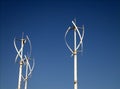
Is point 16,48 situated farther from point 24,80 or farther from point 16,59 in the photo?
point 24,80

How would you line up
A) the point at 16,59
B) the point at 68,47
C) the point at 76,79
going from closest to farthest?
the point at 76,79
the point at 68,47
the point at 16,59

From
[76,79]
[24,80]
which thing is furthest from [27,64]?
[76,79]

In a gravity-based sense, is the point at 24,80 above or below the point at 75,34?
below

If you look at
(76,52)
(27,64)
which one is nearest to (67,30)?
(76,52)

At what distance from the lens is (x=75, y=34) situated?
107ft

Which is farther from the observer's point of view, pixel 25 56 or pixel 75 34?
pixel 25 56

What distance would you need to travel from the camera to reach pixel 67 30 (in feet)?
109

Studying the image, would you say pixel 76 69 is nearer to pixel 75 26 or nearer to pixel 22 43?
pixel 75 26

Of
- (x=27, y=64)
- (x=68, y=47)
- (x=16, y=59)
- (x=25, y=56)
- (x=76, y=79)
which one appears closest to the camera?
(x=76, y=79)

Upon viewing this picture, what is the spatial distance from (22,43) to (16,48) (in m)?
1.40

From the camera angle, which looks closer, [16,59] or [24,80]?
[16,59]

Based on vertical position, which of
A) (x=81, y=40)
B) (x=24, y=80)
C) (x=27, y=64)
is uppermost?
(x=81, y=40)

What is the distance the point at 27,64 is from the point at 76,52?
19.9 metres

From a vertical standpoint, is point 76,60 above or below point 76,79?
above
